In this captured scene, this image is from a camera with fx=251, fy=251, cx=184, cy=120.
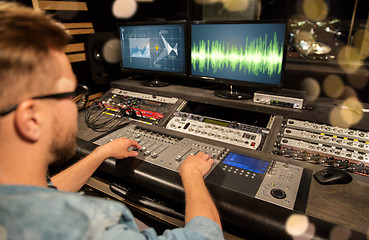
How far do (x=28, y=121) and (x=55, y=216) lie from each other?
0.21m

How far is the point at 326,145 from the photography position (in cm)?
115

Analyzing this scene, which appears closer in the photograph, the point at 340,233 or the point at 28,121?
the point at 28,121

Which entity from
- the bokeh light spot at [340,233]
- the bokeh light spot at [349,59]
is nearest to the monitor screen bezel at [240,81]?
the bokeh light spot at [340,233]

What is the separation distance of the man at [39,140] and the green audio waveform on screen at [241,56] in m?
1.00

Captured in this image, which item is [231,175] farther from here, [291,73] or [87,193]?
[291,73]

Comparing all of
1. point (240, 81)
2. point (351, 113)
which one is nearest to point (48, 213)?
point (240, 81)

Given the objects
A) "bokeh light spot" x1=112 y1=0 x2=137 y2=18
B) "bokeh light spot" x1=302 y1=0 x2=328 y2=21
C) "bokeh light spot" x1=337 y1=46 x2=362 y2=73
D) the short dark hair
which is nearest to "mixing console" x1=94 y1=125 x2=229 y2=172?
the short dark hair

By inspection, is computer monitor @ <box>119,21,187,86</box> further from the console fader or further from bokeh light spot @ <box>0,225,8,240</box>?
bokeh light spot @ <box>0,225,8,240</box>

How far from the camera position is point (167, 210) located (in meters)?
1.10

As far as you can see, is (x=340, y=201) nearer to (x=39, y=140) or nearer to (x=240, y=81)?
(x=240, y=81)

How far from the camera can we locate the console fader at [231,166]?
3.01 ft

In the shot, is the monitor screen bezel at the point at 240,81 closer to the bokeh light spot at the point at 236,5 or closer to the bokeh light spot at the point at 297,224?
the bokeh light spot at the point at 297,224

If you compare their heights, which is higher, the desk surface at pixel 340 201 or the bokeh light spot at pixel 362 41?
the bokeh light spot at pixel 362 41

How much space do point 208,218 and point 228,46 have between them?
1061 mm
